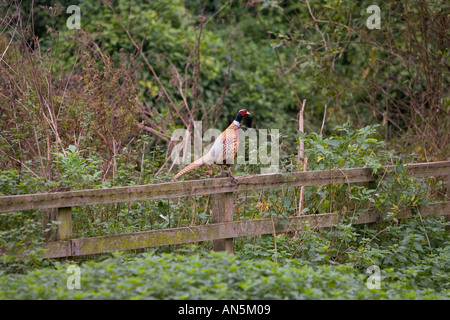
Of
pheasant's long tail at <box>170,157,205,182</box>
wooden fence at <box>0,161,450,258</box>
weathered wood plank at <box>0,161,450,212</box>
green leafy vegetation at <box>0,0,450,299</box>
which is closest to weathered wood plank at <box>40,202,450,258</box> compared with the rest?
wooden fence at <box>0,161,450,258</box>

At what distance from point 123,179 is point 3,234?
1.83 m

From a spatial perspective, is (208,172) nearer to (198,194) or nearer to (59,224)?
(198,194)

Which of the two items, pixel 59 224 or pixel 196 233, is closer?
pixel 59 224

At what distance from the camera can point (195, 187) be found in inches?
218

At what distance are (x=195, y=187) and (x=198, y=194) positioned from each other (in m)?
0.08

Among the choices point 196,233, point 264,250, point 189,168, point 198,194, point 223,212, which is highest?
point 189,168

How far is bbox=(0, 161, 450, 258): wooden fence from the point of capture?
4934 millimetres

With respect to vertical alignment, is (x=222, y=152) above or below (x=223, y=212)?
above

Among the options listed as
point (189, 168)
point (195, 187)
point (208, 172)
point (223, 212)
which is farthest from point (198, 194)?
point (208, 172)

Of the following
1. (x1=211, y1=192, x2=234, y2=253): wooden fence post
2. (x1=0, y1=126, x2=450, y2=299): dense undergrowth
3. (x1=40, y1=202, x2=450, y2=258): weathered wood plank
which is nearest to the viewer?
(x1=0, y1=126, x2=450, y2=299): dense undergrowth

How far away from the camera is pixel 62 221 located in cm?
496

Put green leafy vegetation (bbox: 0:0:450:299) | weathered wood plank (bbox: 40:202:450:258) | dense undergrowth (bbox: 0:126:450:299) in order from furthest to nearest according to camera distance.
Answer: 1. weathered wood plank (bbox: 40:202:450:258)
2. green leafy vegetation (bbox: 0:0:450:299)
3. dense undergrowth (bbox: 0:126:450:299)

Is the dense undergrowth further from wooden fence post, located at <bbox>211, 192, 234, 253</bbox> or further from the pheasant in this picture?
the pheasant

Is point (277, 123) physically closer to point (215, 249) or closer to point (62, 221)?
point (215, 249)
